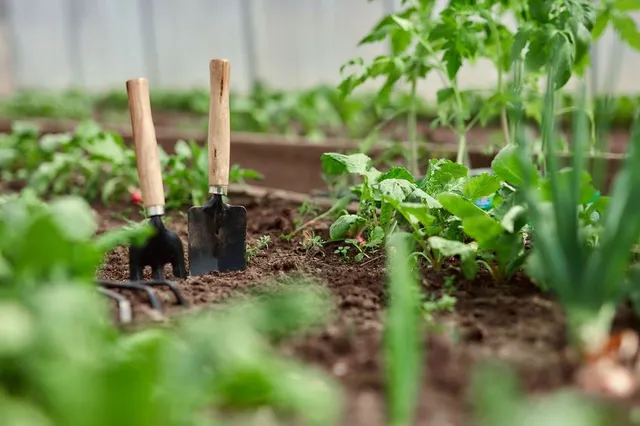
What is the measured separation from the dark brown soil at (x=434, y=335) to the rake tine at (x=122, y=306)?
2cm

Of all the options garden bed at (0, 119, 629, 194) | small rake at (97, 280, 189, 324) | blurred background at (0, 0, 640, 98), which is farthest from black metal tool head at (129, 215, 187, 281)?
blurred background at (0, 0, 640, 98)

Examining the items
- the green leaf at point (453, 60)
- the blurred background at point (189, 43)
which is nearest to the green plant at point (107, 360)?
the green leaf at point (453, 60)

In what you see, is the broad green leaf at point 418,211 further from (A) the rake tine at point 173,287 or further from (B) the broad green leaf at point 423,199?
(A) the rake tine at point 173,287

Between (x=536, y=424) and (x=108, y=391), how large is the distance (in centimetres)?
43

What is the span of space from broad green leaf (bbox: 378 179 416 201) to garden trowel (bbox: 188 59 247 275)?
Answer: 355 mm

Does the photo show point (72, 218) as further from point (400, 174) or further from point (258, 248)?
point (258, 248)

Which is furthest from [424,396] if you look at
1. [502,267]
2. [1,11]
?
[1,11]

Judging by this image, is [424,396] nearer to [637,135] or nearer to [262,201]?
→ [637,135]

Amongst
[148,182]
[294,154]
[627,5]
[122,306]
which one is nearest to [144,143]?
[148,182]

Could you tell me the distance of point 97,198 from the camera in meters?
3.19

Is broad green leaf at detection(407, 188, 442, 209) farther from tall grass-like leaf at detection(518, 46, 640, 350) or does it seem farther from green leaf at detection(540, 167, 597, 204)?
tall grass-like leaf at detection(518, 46, 640, 350)

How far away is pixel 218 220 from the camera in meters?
1.82

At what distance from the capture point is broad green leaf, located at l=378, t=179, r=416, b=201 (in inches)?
63.1

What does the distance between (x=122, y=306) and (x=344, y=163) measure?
68cm
